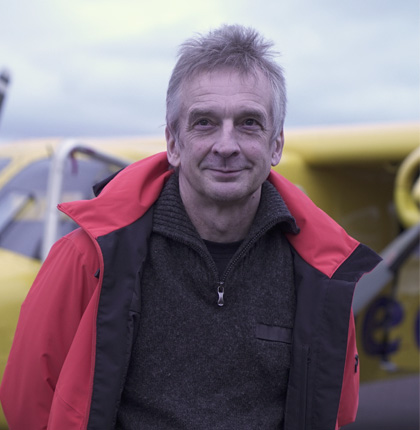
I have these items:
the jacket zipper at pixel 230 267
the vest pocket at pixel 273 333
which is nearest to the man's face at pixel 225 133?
the jacket zipper at pixel 230 267

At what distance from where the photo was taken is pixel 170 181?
1892mm

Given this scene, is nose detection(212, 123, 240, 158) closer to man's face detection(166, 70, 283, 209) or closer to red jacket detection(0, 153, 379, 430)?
man's face detection(166, 70, 283, 209)

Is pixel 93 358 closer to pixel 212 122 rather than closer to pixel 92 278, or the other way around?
pixel 92 278

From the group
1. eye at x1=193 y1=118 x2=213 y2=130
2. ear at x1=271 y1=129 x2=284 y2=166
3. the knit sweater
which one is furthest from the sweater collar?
eye at x1=193 y1=118 x2=213 y2=130

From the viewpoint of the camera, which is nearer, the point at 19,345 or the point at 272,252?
the point at 19,345

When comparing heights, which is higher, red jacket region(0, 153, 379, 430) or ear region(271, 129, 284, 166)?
ear region(271, 129, 284, 166)

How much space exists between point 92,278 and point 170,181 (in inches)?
15.8

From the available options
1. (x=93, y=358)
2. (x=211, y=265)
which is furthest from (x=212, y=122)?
(x=93, y=358)

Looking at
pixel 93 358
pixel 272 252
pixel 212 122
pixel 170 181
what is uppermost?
pixel 212 122

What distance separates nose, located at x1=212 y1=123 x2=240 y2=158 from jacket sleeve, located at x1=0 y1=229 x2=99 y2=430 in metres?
0.41

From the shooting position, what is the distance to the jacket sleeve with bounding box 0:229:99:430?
5.33 ft

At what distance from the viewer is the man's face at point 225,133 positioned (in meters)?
1.71

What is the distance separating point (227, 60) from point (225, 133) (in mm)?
→ 194

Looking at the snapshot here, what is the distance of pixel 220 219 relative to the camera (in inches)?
71.1
